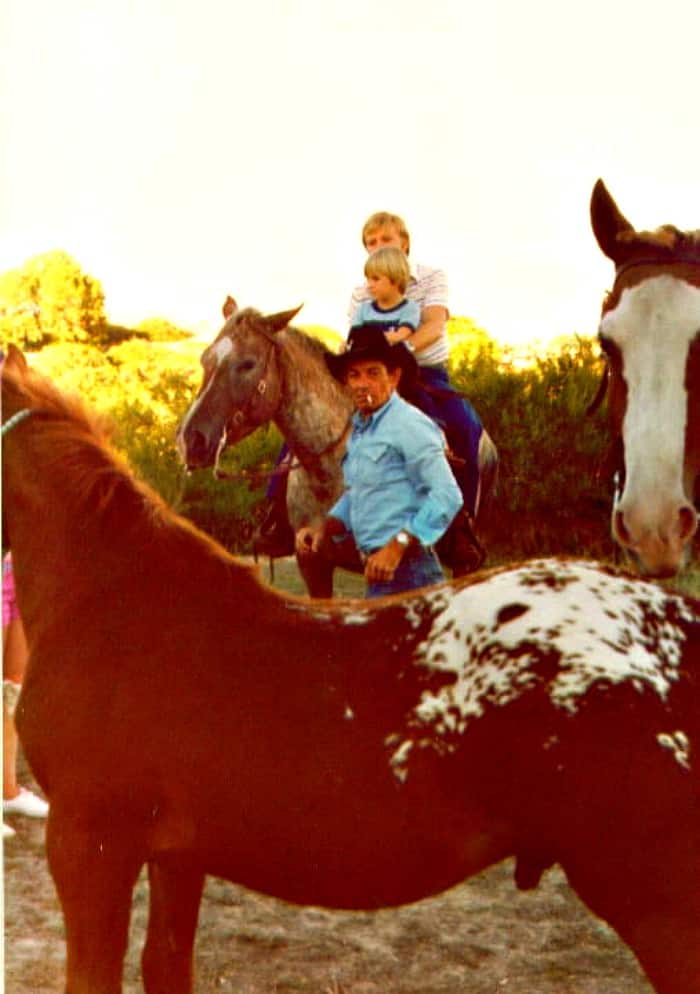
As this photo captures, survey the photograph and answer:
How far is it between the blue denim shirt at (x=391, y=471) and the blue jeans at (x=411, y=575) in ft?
0.43

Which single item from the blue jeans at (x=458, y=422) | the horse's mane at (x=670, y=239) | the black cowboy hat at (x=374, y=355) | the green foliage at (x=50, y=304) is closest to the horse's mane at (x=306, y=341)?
the blue jeans at (x=458, y=422)

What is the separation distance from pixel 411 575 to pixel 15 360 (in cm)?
125

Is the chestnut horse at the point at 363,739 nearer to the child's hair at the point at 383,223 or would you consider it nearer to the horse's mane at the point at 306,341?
the child's hair at the point at 383,223

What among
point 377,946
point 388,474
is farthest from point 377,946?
point 388,474

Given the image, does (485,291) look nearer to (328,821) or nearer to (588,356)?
(588,356)

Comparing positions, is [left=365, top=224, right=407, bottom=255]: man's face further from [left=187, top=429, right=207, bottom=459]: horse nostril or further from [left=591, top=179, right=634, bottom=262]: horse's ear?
[left=187, top=429, right=207, bottom=459]: horse nostril

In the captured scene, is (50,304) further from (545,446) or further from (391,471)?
(545,446)

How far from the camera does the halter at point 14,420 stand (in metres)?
2.04

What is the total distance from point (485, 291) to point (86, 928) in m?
2.34

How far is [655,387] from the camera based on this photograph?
7.75 ft

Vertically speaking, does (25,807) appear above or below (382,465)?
below

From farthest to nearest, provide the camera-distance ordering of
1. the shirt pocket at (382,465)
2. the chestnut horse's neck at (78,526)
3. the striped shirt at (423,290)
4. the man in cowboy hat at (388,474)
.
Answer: the striped shirt at (423,290), the shirt pocket at (382,465), the man in cowboy hat at (388,474), the chestnut horse's neck at (78,526)

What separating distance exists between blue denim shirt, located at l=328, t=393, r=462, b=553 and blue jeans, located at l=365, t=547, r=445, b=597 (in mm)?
132

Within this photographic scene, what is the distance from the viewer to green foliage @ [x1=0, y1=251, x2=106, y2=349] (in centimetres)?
317
